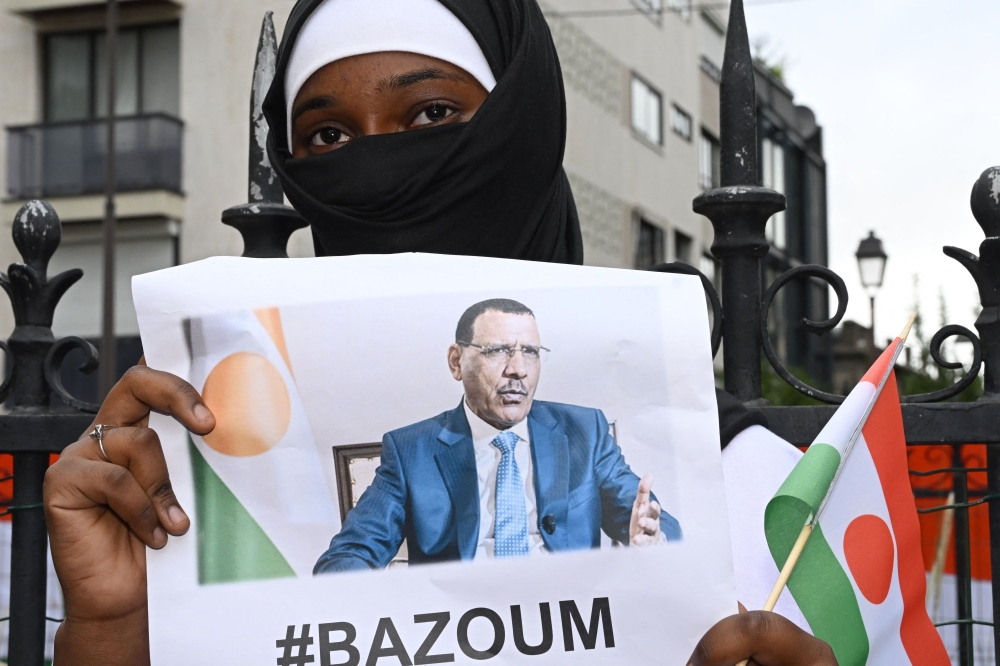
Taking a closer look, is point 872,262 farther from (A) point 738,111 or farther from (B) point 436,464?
(B) point 436,464

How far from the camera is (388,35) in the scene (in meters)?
1.59

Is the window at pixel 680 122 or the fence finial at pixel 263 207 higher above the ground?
the window at pixel 680 122

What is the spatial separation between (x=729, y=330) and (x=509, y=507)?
80 centimetres

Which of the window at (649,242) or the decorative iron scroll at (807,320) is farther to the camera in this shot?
the window at (649,242)

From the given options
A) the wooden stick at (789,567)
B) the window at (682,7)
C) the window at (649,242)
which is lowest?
the wooden stick at (789,567)

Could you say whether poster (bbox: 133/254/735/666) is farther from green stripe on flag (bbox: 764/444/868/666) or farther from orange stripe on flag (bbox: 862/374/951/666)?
orange stripe on flag (bbox: 862/374/951/666)

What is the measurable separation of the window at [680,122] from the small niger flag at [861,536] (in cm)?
2331

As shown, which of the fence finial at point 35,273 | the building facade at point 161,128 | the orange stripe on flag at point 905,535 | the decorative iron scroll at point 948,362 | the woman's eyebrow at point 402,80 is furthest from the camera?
the building facade at point 161,128

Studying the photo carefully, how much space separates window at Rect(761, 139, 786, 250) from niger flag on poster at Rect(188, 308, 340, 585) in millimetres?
23772

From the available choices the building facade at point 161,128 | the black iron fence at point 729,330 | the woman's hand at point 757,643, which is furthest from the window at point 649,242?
the woman's hand at point 757,643

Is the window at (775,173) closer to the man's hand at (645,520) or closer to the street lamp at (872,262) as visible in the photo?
the street lamp at (872,262)

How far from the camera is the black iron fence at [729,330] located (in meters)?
1.84

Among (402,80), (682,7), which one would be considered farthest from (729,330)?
(682,7)

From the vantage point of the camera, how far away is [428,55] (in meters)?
1.60
